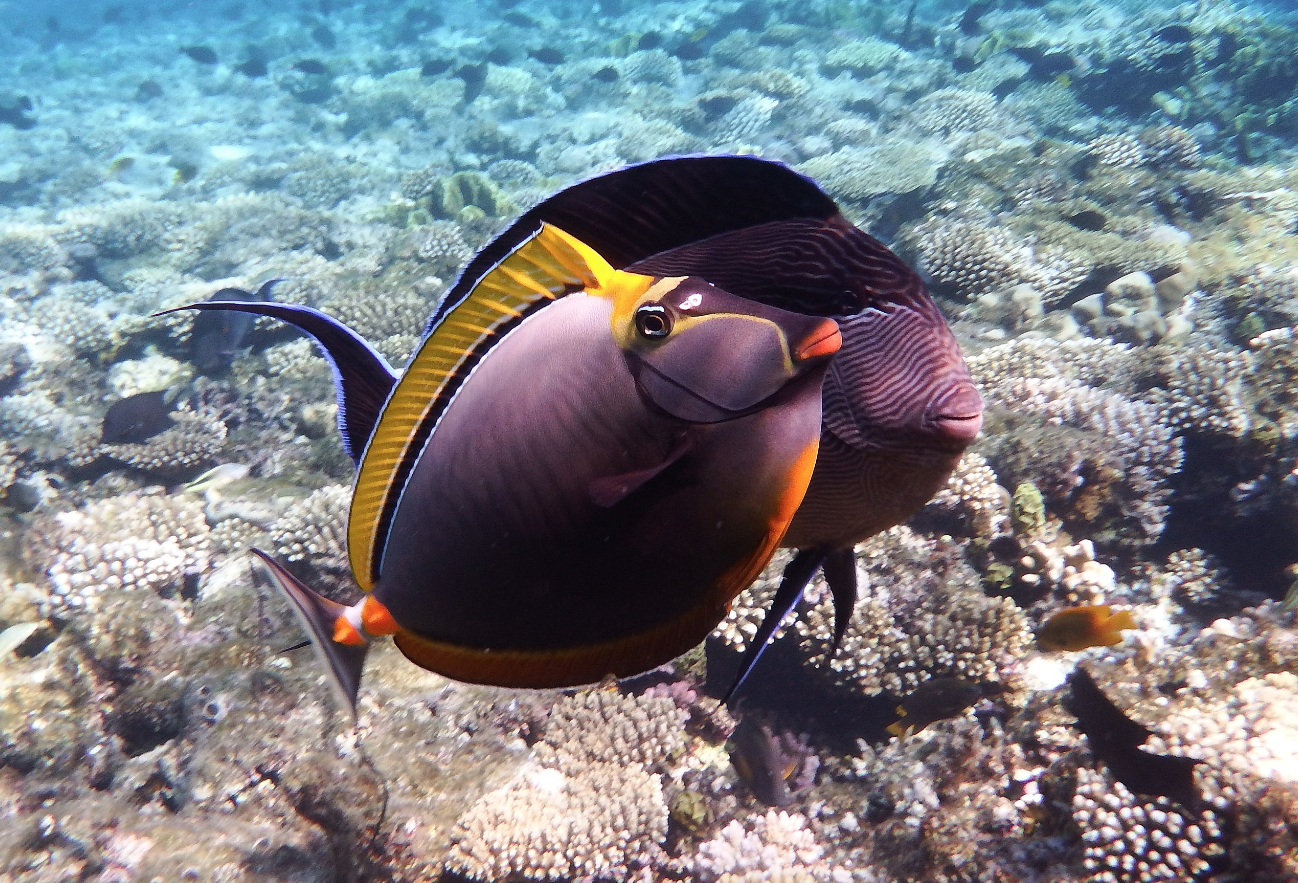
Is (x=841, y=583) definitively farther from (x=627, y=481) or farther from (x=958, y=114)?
(x=958, y=114)

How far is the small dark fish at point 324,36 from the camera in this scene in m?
25.4

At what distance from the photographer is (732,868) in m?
3.04

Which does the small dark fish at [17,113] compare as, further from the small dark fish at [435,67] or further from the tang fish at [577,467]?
the tang fish at [577,467]

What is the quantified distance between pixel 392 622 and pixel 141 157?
21.4 m

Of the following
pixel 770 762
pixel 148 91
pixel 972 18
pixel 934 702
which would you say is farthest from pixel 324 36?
pixel 934 702

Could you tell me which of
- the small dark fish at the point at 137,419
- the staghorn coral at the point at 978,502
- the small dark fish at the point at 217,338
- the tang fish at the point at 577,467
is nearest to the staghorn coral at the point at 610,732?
the staghorn coral at the point at 978,502

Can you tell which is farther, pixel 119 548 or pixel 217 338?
pixel 217 338

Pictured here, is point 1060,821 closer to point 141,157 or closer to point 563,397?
point 563,397

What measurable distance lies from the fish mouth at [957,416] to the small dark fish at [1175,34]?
764 inches

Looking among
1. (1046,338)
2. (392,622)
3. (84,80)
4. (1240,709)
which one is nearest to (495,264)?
(392,622)

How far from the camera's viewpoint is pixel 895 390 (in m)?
0.77

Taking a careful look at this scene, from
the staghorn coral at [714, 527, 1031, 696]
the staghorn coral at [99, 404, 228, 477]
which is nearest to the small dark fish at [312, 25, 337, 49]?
the staghorn coral at [99, 404, 228, 477]

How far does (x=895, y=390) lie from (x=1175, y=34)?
779 inches

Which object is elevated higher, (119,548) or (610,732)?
(119,548)
